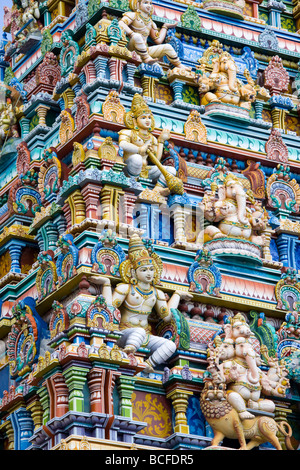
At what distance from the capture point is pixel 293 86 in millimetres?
27656

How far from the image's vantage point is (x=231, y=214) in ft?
81.6

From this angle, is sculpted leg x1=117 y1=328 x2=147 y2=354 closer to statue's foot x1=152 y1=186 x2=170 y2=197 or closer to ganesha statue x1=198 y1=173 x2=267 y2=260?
ganesha statue x1=198 y1=173 x2=267 y2=260

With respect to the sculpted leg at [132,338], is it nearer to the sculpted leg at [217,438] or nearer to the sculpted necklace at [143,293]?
the sculpted necklace at [143,293]

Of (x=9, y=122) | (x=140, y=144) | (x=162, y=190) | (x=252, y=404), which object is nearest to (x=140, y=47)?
(x=140, y=144)

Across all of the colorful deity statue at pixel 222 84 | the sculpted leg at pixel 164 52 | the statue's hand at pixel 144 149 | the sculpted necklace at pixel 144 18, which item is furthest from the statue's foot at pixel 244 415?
the sculpted necklace at pixel 144 18

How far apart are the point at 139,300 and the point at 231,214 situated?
95.5 inches

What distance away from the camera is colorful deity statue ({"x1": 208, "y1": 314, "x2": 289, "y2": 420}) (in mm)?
23062

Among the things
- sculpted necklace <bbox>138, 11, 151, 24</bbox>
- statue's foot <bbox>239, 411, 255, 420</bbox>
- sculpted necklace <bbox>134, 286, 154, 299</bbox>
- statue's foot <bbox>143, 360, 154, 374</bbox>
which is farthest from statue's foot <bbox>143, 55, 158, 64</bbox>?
statue's foot <bbox>239, 411, 255, 420</bbox>

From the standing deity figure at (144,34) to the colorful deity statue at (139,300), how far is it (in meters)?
3.69

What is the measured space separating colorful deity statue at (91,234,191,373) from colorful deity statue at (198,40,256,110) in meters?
3.67

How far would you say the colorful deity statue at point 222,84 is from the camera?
1030 inches
